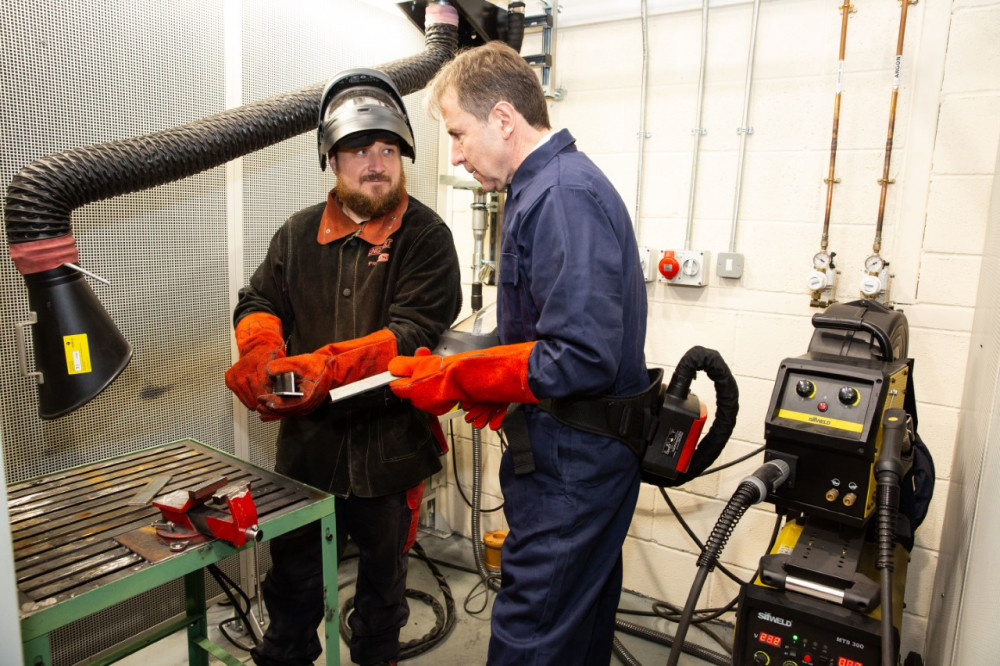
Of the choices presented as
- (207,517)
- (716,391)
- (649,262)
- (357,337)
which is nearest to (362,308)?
(357,337)

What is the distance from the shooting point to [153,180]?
4.67 ft

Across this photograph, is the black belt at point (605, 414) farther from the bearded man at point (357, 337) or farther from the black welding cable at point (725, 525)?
the bearded man at point (357, 337)

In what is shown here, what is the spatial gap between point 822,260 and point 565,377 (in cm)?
114

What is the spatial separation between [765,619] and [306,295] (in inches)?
53.4

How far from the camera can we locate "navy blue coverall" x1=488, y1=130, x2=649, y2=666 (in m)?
1.20

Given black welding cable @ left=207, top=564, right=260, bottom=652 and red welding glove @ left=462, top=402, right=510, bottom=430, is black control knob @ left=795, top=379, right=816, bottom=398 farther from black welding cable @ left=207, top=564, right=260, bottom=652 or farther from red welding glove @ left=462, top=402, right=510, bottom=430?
black welding cable @ left=207, top=564, right=260, bottom=652

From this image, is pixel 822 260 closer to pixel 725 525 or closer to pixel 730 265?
pixel 730 265

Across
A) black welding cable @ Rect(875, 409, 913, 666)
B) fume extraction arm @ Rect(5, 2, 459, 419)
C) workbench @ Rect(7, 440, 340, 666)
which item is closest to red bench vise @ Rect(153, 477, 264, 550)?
workbench @ Rect(7, 440, 340, 666)

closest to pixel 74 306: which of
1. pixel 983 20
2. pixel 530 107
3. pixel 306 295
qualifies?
pixel 306 295

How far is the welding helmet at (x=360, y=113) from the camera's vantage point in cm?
156

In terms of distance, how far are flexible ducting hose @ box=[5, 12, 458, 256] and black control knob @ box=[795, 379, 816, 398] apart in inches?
53.8

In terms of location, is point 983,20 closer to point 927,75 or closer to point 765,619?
point 927,75

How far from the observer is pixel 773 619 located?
1.14 metres

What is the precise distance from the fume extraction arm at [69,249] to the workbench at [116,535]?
25cm
